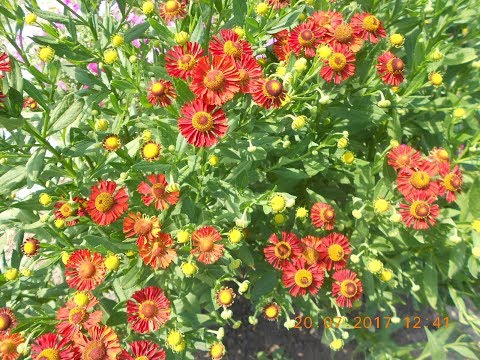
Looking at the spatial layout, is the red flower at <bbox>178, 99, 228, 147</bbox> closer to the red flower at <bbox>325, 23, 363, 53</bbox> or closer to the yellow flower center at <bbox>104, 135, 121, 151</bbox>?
the yellow flower center at <bbox>104, 135, 121, 151</bbox>

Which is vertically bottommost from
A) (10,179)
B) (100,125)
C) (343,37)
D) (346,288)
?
(346,288)

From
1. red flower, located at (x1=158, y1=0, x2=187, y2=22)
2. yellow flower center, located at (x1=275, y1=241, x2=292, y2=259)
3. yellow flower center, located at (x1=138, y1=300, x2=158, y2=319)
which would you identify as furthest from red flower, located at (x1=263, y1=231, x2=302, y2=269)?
red flower, located at (x1=158, y1=0, x2=187, y2=22)

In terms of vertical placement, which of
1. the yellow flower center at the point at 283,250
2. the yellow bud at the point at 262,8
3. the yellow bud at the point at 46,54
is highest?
the yellow bud at the point at 262,8

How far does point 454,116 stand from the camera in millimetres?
1972

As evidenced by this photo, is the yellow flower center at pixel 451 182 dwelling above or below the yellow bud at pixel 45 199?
below

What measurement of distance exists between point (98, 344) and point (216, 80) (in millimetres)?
1001

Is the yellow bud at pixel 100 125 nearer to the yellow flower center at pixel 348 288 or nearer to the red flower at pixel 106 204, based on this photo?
the red flower at pixel 106 204

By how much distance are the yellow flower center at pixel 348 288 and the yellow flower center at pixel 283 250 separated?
0.28m

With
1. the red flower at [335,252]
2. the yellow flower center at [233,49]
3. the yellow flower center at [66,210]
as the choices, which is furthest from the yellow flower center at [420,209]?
the yellow flower center at [66,210]

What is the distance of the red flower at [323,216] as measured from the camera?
1.80 meters

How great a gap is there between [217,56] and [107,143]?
1.72 ft

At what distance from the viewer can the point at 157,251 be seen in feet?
4.92

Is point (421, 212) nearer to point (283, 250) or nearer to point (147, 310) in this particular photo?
point (283, 250)

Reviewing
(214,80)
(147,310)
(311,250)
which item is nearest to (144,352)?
(147,310)
